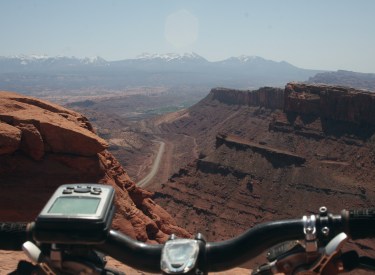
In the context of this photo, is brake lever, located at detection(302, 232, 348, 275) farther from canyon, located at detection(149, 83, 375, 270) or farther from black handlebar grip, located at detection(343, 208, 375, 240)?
canyon, located at detection(149, 83, 375, 270)

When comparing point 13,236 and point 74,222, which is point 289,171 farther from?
point 74,222

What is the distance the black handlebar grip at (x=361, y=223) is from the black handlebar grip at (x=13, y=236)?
2428mm

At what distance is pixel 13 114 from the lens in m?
18.8

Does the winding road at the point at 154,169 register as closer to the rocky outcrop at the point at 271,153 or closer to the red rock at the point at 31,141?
the rocky outcrop at the point at 271,153

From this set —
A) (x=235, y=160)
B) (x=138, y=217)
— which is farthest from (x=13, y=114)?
(x=235, y=160)

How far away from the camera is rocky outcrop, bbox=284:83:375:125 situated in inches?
2692

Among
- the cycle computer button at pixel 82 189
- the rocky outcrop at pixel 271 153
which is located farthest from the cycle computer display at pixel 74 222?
the rocky outcrop at pixel 271 153

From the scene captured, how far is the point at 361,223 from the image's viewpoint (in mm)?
3225

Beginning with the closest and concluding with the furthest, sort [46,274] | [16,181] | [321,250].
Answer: [321,250], [46,274], [16,181]

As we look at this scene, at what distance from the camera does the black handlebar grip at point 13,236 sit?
3590mm

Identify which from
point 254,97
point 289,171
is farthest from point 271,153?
point 254,97

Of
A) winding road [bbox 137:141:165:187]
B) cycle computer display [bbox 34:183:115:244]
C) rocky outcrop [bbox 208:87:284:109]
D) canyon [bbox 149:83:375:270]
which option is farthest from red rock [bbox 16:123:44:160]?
rocky outcrop [bbox 208:87:284:109]

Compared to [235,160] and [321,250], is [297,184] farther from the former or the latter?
[321,250]

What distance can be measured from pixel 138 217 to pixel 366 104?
56.1 m
